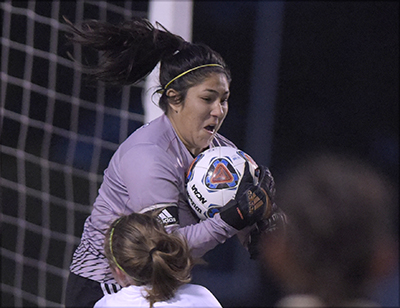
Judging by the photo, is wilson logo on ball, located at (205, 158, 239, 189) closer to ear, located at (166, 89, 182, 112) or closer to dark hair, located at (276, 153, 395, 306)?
ear, located at (166, 89, 182, 112)

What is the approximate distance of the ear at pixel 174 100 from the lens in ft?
7.48

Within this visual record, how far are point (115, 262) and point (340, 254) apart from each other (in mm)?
2377

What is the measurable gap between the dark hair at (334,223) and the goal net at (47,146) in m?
1.42

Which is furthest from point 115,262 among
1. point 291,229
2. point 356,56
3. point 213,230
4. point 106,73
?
point 356,56

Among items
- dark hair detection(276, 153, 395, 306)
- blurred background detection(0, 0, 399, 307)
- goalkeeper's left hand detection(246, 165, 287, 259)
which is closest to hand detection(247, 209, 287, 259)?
goalkeeper's left hand detection(246, 165, 287, 259)

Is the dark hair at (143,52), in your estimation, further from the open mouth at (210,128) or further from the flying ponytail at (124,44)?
the open mouth at (210,128)

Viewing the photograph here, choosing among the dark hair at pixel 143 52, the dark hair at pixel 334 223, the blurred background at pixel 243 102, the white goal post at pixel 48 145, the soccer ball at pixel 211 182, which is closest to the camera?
the soccer ball at pixel 211 182

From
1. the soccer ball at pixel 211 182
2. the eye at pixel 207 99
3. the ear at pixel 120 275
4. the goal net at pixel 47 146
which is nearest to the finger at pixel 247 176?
the soccer ball at pixel 211 182

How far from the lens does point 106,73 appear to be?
2408 millimetres

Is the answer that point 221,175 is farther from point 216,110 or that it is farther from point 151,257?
point 151,257

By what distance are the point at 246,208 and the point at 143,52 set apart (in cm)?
77

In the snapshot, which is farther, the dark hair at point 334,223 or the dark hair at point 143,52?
the dark hair at point 334,223

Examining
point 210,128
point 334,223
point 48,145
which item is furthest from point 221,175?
point 48,145

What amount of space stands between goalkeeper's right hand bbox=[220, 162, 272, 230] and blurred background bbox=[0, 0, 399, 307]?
7.26 ft
